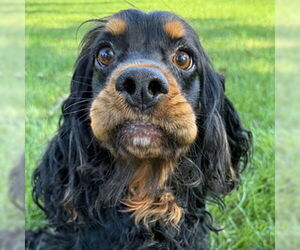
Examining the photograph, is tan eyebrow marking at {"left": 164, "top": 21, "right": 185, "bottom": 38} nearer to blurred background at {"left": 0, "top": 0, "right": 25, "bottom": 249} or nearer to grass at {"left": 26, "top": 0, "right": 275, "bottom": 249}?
grass at {"left": 26, "top": 0, "right": 275, "bottom": 249}

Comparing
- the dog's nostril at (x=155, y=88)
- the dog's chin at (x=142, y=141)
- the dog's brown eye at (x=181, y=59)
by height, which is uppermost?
the dog's brown eye at (x=181, y=59)

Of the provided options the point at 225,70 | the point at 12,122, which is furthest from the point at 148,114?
the point at 225,70

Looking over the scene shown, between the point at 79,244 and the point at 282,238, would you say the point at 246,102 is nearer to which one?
the point at 282,238

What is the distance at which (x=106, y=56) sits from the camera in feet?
7.27

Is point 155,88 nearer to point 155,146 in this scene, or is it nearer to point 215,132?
point 155,146

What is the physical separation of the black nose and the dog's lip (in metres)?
0.09

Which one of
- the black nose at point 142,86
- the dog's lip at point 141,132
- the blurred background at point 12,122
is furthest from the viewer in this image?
the blurred background at point 12,122

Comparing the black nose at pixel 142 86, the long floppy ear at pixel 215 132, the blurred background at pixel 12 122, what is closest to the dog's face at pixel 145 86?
the black nose at pixel 142 86

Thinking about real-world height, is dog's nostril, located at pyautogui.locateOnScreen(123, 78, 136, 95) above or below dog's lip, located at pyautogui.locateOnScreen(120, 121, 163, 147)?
above

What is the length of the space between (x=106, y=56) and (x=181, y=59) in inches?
12.1

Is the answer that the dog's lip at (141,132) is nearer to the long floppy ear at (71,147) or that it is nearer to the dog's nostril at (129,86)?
the dog's nostril at (129,86)

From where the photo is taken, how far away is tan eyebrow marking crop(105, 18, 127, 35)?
7.10 ft

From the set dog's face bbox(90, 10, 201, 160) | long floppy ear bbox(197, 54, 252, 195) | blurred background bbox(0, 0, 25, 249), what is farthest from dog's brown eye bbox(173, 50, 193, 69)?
blurred background bbox(0, 0, 25, 249)

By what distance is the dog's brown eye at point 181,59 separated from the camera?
2184mm
